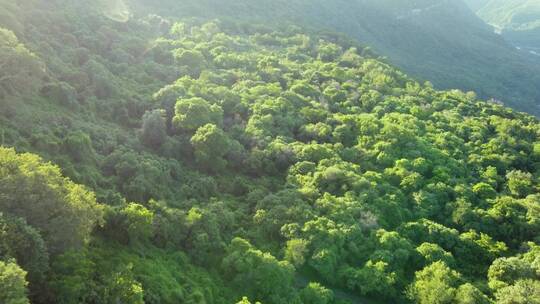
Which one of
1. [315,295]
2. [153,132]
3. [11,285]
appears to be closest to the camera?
[11,285]

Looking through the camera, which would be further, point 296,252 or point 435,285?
point 296,252

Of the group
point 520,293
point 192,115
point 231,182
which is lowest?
point 231,182

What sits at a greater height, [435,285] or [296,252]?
[435,285]

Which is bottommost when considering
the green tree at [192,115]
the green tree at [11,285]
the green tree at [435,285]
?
the green tree at [435,285]

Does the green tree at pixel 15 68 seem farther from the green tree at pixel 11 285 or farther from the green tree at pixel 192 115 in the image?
the green tree at pixel 11 285

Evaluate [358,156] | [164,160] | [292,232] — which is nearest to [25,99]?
[164,160]

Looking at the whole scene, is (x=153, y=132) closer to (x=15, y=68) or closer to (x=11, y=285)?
(x=15, y=68)

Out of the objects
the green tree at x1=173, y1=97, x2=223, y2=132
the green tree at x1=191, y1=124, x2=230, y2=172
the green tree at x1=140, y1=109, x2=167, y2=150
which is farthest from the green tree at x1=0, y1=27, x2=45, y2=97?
the green tree at x1=191, y1=124, x2=230, y2=172

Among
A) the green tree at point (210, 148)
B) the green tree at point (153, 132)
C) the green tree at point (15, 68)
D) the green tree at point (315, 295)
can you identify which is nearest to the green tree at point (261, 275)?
the green tree at point (315, 295)

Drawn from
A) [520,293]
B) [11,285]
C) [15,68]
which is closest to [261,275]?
[520,293]
